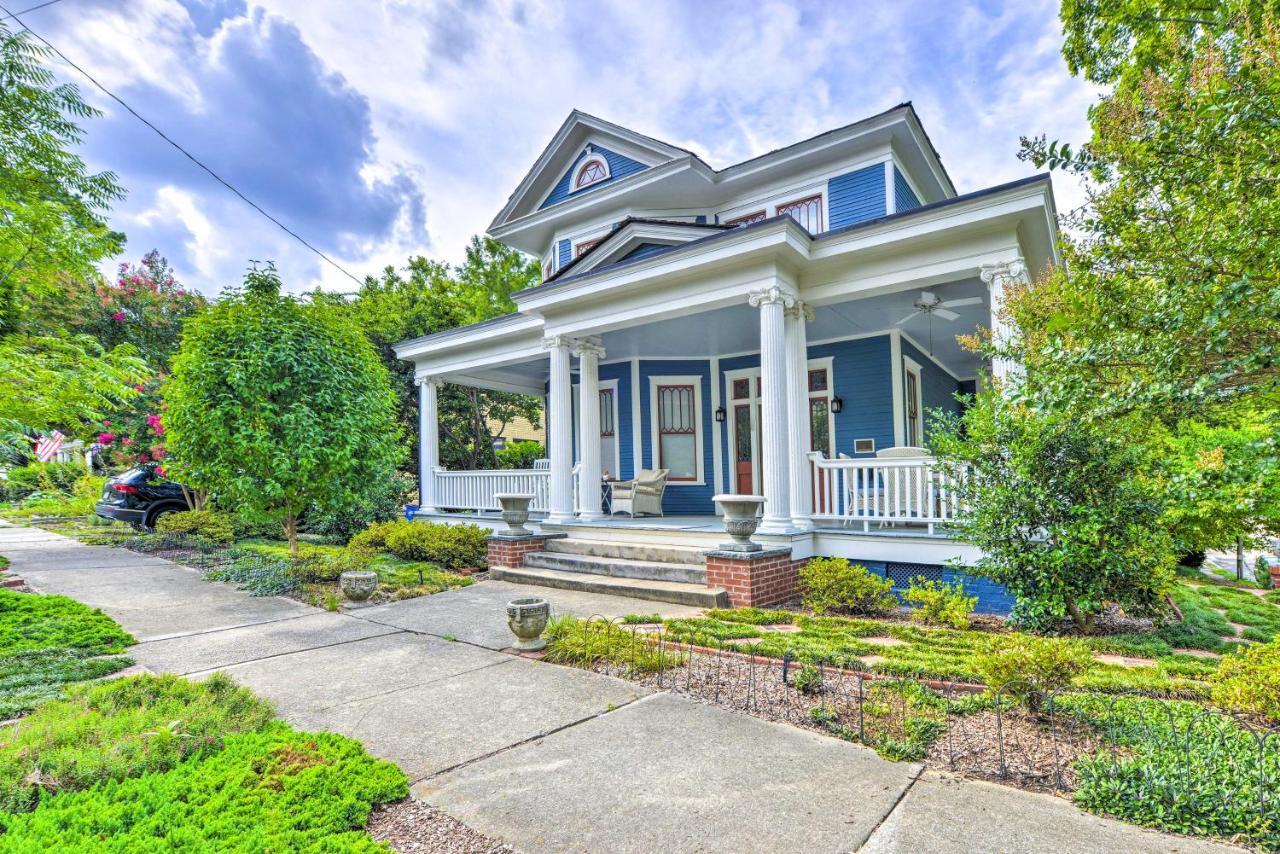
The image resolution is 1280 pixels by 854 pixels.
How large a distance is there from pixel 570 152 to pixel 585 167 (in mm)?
520

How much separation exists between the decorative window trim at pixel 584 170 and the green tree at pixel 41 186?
25.5 ft

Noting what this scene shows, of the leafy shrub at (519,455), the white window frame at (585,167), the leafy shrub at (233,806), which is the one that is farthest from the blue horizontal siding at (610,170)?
the leafy shrub at (233,806)

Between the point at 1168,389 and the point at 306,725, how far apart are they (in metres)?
4.80

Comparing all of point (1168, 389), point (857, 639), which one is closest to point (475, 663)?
point (857, 639)

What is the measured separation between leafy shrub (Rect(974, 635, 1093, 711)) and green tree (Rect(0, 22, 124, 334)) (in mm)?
8786

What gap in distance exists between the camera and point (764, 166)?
422 inches

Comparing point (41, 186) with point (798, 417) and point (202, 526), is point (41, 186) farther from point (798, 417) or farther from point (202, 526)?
point (798, 417)

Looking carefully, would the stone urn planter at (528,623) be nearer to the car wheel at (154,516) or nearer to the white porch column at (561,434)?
the white porch column at (561,434)

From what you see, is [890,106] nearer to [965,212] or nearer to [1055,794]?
[965,212]

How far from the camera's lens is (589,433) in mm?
9305

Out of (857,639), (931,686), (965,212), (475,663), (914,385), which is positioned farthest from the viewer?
(914,385)

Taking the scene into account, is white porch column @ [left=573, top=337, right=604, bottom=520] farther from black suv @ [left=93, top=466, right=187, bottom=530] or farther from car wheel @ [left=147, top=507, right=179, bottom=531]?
car wheel @ [left=147, top=507, right=179, bottom=531]

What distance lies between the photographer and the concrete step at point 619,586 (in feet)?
21.7

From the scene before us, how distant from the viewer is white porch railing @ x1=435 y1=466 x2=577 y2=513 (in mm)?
10750
